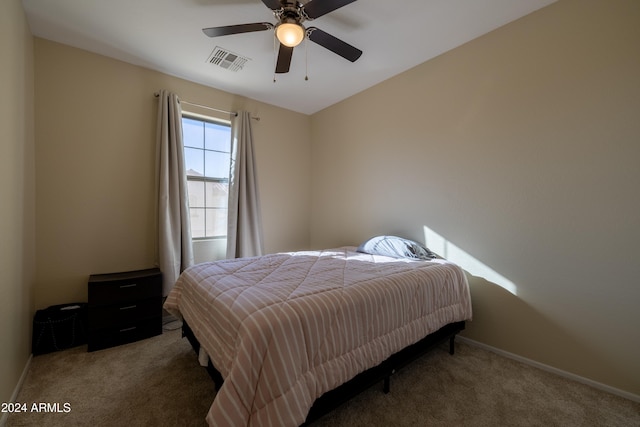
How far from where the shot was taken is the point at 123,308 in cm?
223

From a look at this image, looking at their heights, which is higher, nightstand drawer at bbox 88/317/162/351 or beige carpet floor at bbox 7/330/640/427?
nightstand drawer at bbox 88/317/162/351

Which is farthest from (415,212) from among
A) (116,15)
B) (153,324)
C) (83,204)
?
(83,204)

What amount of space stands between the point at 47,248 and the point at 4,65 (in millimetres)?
1563

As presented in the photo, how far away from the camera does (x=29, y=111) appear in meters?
2.08

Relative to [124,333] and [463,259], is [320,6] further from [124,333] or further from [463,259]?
[124,333]

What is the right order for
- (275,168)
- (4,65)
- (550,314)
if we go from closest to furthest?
(4,65) < (550,314) < (275,168)

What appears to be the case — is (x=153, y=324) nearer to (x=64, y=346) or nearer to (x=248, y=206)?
(x=64, y=346)

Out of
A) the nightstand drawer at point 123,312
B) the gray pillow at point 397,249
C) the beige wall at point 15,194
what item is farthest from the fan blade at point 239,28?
the nightstand drawer at point 123,312

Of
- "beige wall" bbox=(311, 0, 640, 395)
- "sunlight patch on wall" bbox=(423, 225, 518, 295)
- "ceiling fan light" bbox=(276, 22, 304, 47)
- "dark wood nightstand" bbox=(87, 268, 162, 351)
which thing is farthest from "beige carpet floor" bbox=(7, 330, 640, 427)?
"ceiling fan light" bbox=(276, 22, 304, 47)

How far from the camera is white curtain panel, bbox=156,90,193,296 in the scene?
2639 mm

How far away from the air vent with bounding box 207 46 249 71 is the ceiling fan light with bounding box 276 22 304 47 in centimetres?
107

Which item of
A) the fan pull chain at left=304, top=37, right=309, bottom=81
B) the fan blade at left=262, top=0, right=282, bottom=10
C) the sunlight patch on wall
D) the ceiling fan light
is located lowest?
the sunlight patch on wall

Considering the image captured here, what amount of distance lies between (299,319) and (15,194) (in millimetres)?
2124

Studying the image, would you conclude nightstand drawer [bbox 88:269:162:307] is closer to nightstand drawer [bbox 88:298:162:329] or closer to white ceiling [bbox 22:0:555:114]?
nightstand drawer [bbox 88:298:162:329]
